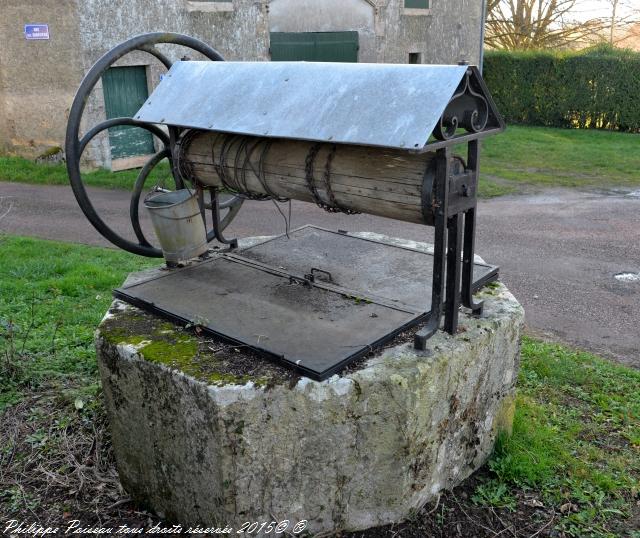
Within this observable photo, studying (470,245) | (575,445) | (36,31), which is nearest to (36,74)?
(36,31)

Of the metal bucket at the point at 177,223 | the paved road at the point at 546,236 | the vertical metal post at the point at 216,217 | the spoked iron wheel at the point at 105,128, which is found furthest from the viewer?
the paved road at the point at 546,236

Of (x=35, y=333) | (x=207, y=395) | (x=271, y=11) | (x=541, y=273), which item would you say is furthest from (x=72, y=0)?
(x=207, y=395)

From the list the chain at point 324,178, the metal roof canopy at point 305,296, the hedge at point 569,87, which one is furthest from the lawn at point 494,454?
the hedge at point 569,87

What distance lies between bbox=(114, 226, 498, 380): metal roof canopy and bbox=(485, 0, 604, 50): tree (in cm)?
2060

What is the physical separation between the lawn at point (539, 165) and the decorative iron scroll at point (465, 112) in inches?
259

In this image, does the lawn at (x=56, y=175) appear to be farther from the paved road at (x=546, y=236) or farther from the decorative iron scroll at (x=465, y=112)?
the decorative iron scroll at (x=465, y=112)

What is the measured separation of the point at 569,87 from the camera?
18.0m

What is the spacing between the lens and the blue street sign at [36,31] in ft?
34.7

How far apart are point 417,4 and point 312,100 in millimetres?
14691

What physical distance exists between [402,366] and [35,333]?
2.92 metres

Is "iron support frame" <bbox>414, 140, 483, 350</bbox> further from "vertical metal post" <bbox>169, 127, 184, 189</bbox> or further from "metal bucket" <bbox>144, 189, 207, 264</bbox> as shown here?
"vertical metal post" <bbox>169, 127, 184, 189</bbox>

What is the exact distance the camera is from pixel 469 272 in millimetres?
3268

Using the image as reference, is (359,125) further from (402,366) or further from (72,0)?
(72,0)

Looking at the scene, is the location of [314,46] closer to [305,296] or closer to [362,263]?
[362,263]
